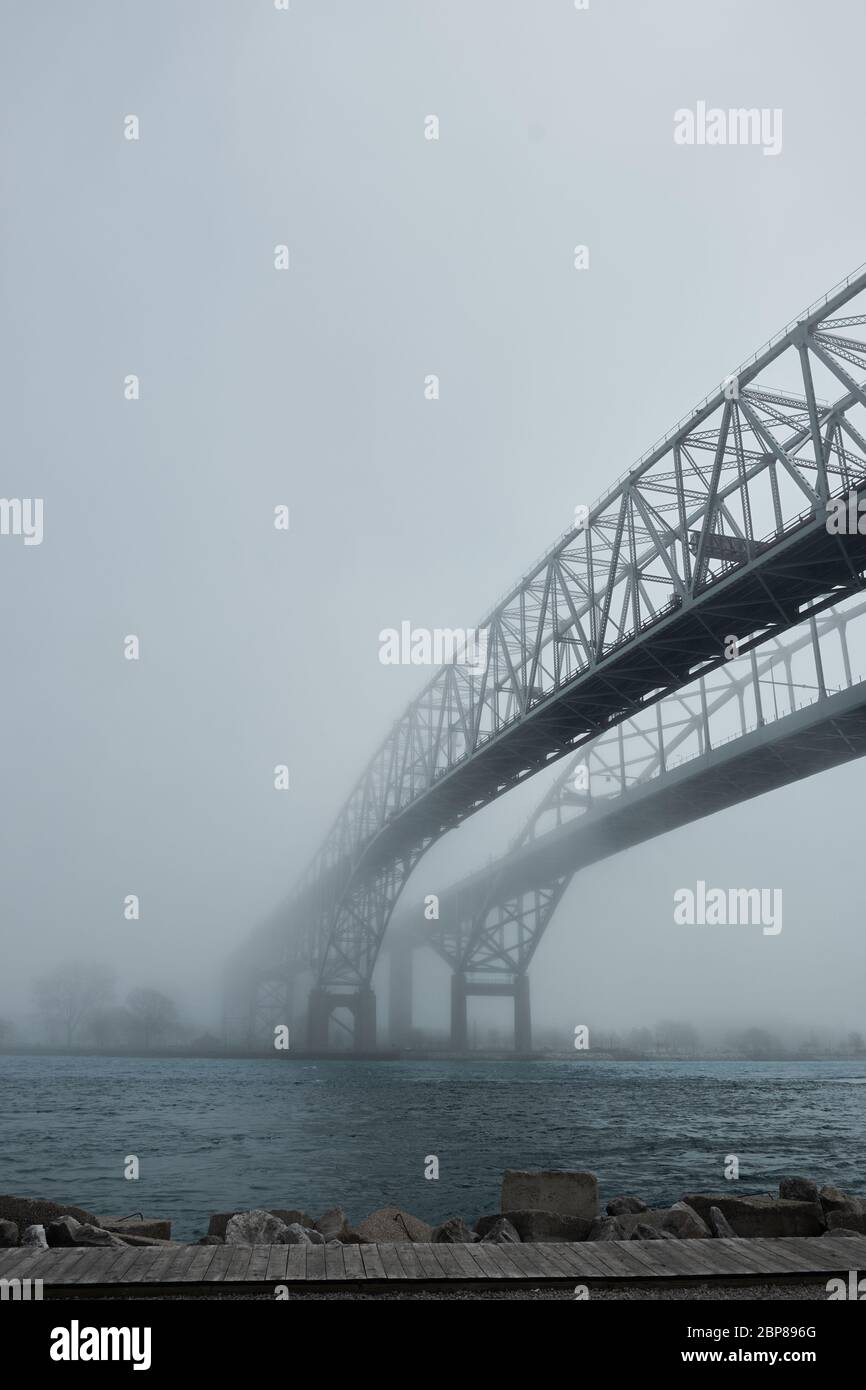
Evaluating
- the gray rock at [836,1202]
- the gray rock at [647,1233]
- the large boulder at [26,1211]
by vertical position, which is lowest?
the gray rock at [836,1202]

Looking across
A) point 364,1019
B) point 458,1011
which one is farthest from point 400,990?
point 364,1019

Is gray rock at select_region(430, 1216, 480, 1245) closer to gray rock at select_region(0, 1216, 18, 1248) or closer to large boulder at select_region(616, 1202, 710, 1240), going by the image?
large boulder at select_region(616, 1202, 710, 1240)

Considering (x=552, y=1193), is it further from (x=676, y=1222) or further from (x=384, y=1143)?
(x=384, y=1143)

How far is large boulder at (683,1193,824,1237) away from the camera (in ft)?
31.5

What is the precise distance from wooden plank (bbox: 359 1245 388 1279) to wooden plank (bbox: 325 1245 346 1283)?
0.14 m

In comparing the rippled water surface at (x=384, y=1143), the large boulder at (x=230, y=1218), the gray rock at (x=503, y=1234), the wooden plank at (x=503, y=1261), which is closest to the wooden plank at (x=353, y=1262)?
the wooden plank at (x=503, y=1261)

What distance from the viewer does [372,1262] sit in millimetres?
6148

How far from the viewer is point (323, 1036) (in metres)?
70.7

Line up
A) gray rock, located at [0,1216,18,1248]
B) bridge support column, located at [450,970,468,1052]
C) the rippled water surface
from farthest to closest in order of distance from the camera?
bridge support column, located at [450,970,468,1052] < the rippled water surface < gray rock, located at [0,1216,18,1248]

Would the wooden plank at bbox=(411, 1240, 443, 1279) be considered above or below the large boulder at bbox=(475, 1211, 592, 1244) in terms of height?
above

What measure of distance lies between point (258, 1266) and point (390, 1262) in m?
0.77

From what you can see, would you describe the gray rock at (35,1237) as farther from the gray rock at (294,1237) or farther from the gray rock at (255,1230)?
the gray rock at (294,1237)

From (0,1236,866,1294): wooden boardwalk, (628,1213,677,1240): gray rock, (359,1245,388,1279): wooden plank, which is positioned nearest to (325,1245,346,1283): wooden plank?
(0,1236,866,1294): wooden boardwalk

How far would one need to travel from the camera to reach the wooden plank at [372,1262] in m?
5.82
